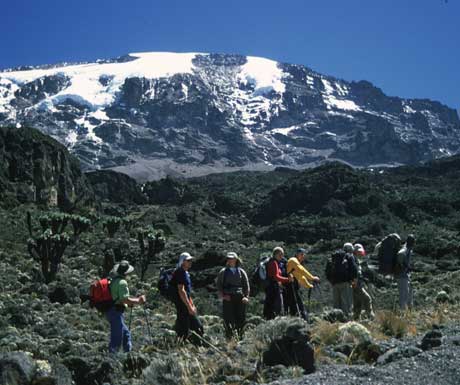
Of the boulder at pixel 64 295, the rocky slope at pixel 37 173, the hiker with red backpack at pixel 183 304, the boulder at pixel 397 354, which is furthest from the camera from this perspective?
the rocky slope at pixel 37 173

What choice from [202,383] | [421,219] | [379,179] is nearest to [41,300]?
[202,383]

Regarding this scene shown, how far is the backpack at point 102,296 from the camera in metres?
8.73

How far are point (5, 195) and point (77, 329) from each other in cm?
4589

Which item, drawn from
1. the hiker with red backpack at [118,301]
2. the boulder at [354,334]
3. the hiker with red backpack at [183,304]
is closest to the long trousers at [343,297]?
the boulder at [354,334]

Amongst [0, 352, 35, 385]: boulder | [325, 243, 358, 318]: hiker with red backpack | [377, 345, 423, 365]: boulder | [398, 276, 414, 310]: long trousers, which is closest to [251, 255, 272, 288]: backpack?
[325, 243, 358, 318]: hiker with red backpack

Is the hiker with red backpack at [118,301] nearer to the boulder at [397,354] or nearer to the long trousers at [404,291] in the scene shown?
the boulder at [397,354]

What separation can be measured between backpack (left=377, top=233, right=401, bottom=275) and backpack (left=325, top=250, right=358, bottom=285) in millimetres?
975

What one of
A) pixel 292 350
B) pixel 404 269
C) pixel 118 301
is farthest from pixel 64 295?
pixel 292 350

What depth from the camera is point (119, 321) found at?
8.77m

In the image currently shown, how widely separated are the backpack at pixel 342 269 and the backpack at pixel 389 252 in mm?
975

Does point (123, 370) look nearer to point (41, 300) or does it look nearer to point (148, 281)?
point (41, 300)

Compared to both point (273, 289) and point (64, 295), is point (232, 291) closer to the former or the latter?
point (273, 289)

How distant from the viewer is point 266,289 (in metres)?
10.3

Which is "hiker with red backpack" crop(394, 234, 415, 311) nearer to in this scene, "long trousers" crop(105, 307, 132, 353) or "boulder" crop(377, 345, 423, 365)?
"boulder" crop(377, 345, 423, 365)
